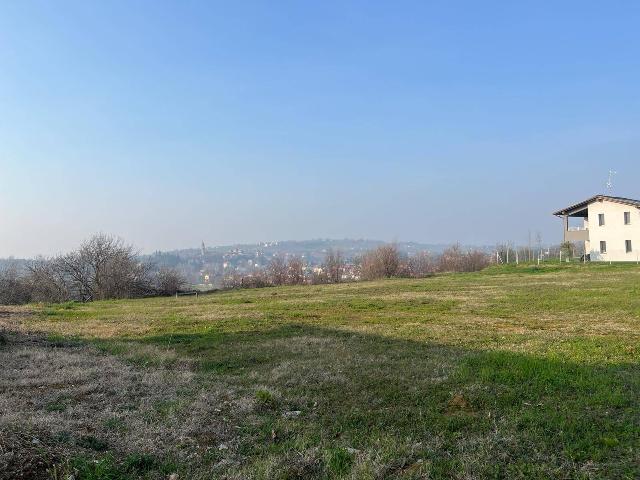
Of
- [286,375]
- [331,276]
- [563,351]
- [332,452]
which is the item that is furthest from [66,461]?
[331,276]

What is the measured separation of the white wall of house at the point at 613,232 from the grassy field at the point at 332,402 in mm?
33181

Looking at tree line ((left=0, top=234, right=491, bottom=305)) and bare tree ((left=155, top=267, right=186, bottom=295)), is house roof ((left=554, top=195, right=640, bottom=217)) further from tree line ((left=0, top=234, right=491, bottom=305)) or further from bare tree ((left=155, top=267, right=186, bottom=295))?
bare tree ((left=155, top=267, right=186, bottom=295))

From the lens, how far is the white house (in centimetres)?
4091

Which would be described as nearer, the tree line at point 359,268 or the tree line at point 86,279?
the tree line at point 86,279

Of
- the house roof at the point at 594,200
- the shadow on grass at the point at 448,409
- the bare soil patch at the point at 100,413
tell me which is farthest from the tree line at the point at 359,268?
the shadow on grass at the point at 448,409

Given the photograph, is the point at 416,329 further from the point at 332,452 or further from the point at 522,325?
the point at 332,452

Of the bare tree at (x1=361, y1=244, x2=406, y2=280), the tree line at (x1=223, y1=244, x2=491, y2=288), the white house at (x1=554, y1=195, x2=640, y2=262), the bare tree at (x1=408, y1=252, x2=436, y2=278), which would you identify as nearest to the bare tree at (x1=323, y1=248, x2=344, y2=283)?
the tree line at (x1=223, y1=244, x2=491, y2=288)

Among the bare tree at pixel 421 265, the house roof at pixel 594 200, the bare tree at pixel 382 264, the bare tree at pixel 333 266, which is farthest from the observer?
the bare tree at pixel 421 265

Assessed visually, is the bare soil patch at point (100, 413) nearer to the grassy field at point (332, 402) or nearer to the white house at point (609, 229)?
the grassy field at point (332, 402)

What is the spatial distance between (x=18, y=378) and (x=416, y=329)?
924 cm

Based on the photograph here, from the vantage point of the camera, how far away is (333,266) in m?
61.8

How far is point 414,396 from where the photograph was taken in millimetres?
6562

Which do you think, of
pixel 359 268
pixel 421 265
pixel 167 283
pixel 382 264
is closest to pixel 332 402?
pixel 167 283

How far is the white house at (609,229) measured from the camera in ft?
134
